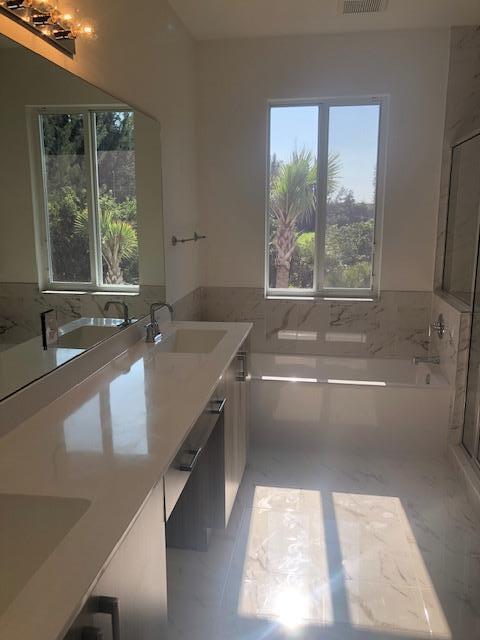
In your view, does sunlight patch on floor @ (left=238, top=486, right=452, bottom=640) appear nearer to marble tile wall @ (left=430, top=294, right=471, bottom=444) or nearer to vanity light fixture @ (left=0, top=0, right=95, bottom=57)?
marble tile wall @ (left=430, top=294, right=471, bottom=444)

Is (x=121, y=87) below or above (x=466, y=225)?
above

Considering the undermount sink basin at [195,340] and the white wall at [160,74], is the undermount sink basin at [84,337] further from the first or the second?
the white wall at [160,74]

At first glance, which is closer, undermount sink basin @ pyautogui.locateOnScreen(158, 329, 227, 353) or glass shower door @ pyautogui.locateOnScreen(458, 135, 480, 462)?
undermount sink basin @ pyautogui.locateOnScreen(158, 329, 227, 353)

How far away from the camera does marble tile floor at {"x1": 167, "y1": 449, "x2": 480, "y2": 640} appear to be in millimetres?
1858

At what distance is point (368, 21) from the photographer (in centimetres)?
324

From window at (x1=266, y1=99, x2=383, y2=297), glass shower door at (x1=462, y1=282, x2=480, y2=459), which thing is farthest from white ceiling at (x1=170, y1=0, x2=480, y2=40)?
glass shower door at (x1=462, y1=282, x2=480, y2=459)

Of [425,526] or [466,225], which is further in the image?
[466,225]

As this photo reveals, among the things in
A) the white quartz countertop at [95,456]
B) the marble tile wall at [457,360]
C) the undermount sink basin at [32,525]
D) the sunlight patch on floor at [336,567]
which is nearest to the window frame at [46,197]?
the white quartz countertop at [95,456]

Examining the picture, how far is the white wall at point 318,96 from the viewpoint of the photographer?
3443mm

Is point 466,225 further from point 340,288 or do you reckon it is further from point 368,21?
point 368,21

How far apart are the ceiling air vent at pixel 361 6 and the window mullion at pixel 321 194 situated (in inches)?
27.1

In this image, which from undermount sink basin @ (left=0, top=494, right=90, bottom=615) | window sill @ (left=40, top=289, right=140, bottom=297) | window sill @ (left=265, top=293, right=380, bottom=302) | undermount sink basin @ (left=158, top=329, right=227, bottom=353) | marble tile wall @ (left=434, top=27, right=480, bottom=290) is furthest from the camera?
window sill @ (left=265, top=293, right=380, bottom=302)

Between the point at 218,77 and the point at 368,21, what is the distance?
1074 millimetres

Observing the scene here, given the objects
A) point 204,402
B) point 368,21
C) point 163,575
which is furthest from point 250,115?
point 163,575
